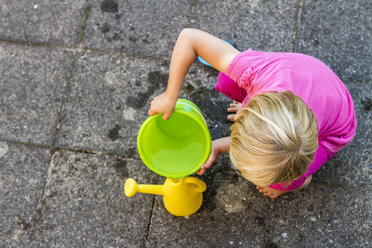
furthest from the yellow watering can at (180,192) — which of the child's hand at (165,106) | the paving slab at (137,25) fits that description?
the paving slab at (137,25)

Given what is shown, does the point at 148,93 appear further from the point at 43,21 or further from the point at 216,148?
the point at 43,21

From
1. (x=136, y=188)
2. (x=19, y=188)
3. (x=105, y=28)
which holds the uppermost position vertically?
(x=105, y=28)

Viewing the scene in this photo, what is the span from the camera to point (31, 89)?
79.2 inches

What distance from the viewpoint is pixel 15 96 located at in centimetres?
201

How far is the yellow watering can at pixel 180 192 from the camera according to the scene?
61.6 inches

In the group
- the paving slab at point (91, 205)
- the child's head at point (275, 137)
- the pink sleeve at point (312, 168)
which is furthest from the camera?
the paving slab at point (91, 205)

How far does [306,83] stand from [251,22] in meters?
0.78

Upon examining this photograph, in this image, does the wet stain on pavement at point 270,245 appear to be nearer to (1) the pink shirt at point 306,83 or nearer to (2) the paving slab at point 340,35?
(1) the pink shirt at point 306,83

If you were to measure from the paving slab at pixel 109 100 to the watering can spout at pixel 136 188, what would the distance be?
0.35 m

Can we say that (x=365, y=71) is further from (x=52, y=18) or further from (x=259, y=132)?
(x=52, y=18)

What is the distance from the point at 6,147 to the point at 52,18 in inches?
31.7

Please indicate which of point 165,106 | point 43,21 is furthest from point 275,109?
point 43,21

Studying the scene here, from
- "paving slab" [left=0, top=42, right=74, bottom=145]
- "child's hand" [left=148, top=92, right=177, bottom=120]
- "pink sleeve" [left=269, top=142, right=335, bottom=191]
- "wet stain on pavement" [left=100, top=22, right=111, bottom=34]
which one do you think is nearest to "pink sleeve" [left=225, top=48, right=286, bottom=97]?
"child's hand" [left=148, top=92, right=177, bottom=120]

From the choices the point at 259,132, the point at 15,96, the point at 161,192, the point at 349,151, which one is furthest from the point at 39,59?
the point at 349,151
